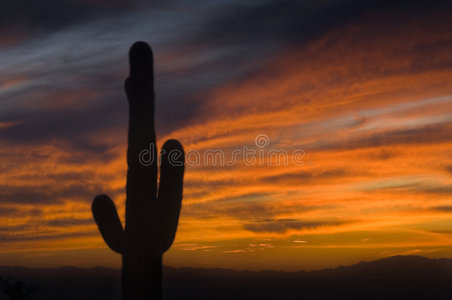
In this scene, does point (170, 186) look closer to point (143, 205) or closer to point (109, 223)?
point (143, 205)

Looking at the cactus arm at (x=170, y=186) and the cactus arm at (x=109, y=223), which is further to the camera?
the cactus arm at (x=109, y=223)

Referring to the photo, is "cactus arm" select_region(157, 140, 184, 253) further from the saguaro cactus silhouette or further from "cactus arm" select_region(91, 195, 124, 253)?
"cactus arm" select_region(91, 195, 124, 253)

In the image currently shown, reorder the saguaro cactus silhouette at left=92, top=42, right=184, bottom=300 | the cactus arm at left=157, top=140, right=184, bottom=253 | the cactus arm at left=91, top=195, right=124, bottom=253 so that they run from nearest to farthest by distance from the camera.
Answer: the saguaro cactus silhouette at left=92, top=42, right=184, bottom=300 < the cactus arm at left=157, top=140, right=184, bottom=253 < the cactus arm at left=91, top=195, right=124, bottom=253

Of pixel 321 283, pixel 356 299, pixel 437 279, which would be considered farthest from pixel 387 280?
pixel 356 299

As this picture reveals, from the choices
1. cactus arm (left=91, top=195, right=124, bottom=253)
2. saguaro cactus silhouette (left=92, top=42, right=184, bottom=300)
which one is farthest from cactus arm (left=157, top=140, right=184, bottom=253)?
cactus arm (left=91, top=195, right=124, bottom=253)

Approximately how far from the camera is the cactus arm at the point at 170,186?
1205 cm

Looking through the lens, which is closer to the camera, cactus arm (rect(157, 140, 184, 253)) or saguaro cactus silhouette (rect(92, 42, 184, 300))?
saguaro cactus silhouette (rect(92, 42, 184, 300))

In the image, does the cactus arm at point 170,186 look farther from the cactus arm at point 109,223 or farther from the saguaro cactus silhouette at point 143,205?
the cactus arm at point 109,223

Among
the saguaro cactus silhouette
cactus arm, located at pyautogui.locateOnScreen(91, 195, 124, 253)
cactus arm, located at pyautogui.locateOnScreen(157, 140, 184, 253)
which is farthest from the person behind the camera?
cactus arm, located at pyautogui.locateOnScreen(91, 195, 124, 253)

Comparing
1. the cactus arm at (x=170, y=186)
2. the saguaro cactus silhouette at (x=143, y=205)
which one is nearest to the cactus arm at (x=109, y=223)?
the saguaro cactus silhouette at (x=143, y=205)

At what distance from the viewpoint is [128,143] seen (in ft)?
40.4

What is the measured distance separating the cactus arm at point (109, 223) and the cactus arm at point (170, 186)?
968 millimetres

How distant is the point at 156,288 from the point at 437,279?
177 ft

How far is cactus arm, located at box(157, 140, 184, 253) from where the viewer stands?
474 inches
